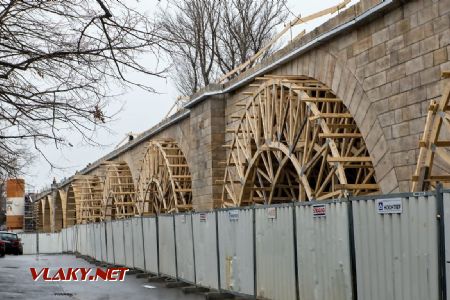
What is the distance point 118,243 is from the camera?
2555 cm

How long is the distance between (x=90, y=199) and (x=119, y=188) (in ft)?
30.2

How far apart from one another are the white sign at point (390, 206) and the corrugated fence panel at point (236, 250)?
15.4 ft

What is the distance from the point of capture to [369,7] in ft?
48.1

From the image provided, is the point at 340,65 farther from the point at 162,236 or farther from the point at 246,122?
the point at 162,236

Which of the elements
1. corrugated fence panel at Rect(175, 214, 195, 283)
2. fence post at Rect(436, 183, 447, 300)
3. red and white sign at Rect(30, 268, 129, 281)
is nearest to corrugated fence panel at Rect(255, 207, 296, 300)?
fence post at Rect(436, 183, 447, 300)

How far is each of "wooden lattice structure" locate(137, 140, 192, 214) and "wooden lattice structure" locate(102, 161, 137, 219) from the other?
5.92m

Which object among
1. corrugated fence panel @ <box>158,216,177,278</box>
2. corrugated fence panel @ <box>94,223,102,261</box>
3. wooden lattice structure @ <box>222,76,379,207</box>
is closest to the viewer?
wooden lattice structure @ <box>222,76,379,207</box>

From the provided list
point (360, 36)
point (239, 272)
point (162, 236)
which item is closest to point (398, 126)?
point (360, 36)

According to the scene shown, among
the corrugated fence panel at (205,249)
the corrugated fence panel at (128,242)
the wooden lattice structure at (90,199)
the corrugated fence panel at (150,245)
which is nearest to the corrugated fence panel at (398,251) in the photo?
the corrugated fence panel at (205,249)

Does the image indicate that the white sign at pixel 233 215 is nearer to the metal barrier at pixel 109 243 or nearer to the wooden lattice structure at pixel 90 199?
the metal barrier at pixel 109 243

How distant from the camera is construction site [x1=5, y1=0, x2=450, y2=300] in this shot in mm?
8883

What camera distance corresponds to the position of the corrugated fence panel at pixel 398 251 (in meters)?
7.95

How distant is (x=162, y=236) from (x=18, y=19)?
374 inches

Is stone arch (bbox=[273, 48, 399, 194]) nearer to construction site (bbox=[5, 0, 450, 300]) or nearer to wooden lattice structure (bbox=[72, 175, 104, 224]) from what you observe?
construction site (bbox=[5, 0, 450, 300])
